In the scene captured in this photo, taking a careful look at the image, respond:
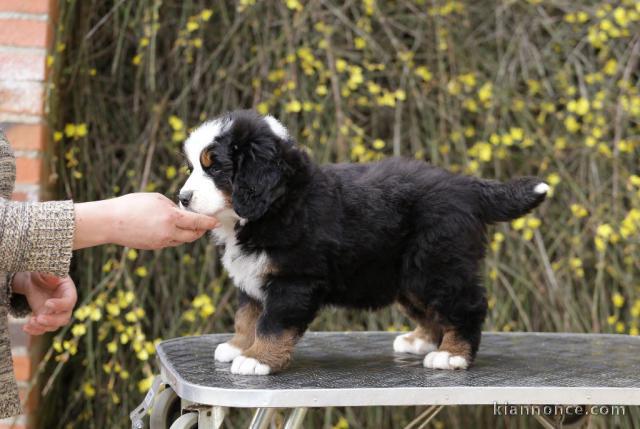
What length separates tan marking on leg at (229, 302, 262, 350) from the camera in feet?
7.08

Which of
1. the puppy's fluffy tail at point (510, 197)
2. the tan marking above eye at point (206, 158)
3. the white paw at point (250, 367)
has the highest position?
the tan marking above eye at point (206, 158)

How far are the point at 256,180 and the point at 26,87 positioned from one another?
1469mm

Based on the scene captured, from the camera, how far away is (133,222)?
1700 millimetres

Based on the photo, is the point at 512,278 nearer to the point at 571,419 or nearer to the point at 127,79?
the point at 571,419

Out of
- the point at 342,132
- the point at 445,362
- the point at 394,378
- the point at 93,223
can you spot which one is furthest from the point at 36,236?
the point at 342,132

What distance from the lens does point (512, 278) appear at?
3547 mm

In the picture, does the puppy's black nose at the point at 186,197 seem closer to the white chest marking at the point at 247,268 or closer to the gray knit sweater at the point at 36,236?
the white chest marking at the point at 247,268

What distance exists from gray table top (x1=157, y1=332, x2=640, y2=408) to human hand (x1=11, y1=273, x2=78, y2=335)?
0.29 meters

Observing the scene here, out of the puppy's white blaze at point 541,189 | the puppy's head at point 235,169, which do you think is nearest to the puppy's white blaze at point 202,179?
the puppy's head at point 235,169

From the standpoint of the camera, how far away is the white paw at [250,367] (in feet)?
6.30

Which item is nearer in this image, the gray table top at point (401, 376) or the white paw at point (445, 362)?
the gray table top at point (401, 376)

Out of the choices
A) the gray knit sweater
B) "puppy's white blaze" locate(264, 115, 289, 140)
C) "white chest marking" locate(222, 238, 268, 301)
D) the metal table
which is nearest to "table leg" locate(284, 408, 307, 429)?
the metal table

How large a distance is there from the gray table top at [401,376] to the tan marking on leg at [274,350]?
1.2 inches

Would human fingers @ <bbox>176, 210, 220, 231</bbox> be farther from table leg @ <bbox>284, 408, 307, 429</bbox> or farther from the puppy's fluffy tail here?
the puppy's fluffy tail
